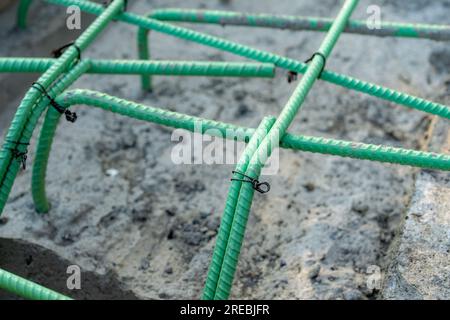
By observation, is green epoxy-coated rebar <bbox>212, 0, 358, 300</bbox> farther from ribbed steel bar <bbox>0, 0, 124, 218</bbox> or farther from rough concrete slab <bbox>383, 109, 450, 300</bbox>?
ribbed steel bar <bbox>0, 0, 124, 218</bbox>

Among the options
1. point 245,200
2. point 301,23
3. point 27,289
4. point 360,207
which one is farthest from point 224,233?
point 301,23

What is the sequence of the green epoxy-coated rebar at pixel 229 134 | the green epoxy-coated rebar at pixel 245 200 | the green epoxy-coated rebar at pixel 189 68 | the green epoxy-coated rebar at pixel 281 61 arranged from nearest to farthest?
the green epoxy-coated rebar at pixel 245 200
the green epoxy-coated rebar at pixel 229 134
the green epoxy-coated rebar at pixel 281 61
the green epoxy-coated rebar at pixel 189 68

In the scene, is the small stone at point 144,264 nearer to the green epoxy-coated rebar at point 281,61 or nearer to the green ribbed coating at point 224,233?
the green ribbed coating at point 224,233

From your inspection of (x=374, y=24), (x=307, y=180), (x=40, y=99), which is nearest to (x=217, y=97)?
(x=307, y=180)

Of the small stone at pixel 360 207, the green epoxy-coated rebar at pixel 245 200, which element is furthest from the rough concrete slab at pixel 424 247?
the green epoxy-coated rebar at pixel 245 200

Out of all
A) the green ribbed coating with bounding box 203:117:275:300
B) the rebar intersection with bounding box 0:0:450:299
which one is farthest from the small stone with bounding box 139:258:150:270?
the green ribbed coating with bounding box 203:117:275:300
